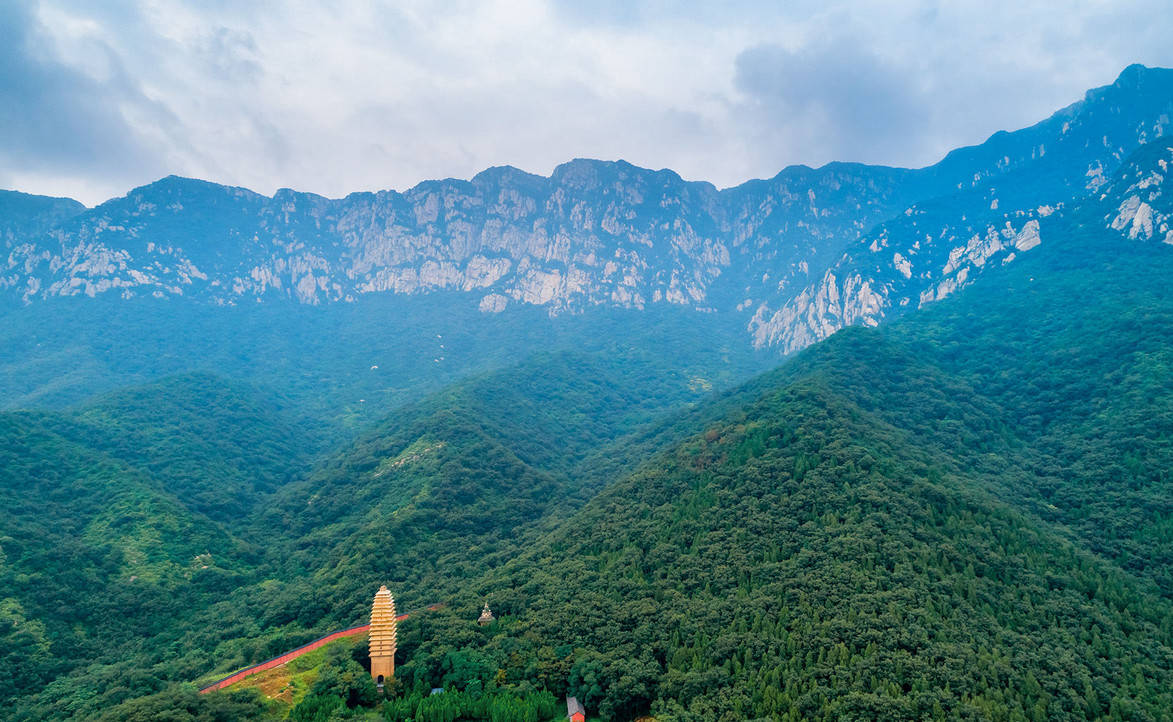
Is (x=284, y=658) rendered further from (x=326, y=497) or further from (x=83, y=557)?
(x=326, y=497)

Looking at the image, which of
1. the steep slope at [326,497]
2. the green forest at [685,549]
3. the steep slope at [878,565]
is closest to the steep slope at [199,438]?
the steep slope at [326,497]

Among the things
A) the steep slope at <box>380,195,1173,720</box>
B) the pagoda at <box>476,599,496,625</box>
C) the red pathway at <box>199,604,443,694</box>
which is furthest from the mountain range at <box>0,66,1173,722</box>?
the red pathway at <box>199,604,443,694</box>

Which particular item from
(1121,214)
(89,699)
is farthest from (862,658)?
(1121,214)

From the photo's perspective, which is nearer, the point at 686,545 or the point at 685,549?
the point at 685,549

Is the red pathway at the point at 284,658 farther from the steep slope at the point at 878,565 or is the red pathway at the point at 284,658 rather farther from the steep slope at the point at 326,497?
the steep slope at the point at 878,565

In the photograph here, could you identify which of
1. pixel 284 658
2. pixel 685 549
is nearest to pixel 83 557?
pixel 284 658

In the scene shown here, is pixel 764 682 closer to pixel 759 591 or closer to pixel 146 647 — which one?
pixel 759 591
